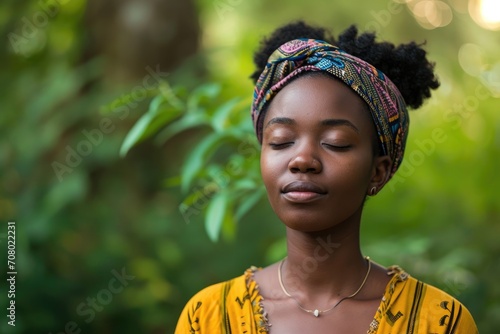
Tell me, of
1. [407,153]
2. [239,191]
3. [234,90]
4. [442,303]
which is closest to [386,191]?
[407,153]

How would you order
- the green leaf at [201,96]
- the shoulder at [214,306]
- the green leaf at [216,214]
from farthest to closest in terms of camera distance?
1. the green leaf at [201,96]
2. the green leaf at [216,214]
3. the shoulder at [214,306]

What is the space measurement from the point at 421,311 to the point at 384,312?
0.41 ft

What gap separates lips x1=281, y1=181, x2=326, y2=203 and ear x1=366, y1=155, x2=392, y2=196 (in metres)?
0.26

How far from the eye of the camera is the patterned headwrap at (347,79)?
2.55 metres

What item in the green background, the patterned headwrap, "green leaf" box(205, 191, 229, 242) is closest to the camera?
the patterned headwrap

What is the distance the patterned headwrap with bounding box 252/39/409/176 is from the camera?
2555 millimetres

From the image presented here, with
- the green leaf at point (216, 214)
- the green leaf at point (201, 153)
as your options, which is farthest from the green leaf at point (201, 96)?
the green leaf at point (216, 214)

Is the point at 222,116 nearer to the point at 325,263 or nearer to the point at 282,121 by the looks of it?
the point at 282,121

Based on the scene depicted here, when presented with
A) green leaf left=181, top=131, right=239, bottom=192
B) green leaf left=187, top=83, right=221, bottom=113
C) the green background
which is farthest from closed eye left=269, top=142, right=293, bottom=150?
the green background

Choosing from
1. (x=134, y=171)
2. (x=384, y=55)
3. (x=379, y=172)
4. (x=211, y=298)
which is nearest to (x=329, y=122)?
(x=379, y=172)

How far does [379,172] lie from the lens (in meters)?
2.66

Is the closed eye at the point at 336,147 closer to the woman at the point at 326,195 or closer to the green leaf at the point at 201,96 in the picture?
the woman at the point at 326,195

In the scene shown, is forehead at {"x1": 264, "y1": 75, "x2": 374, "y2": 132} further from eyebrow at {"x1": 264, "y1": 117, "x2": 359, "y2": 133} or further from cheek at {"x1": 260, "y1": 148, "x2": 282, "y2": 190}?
cheek at {"x1": 260, "y1": 148, "x2": 282, "y2": 190}

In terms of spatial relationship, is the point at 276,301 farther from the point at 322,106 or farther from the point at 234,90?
the point at 234,90
